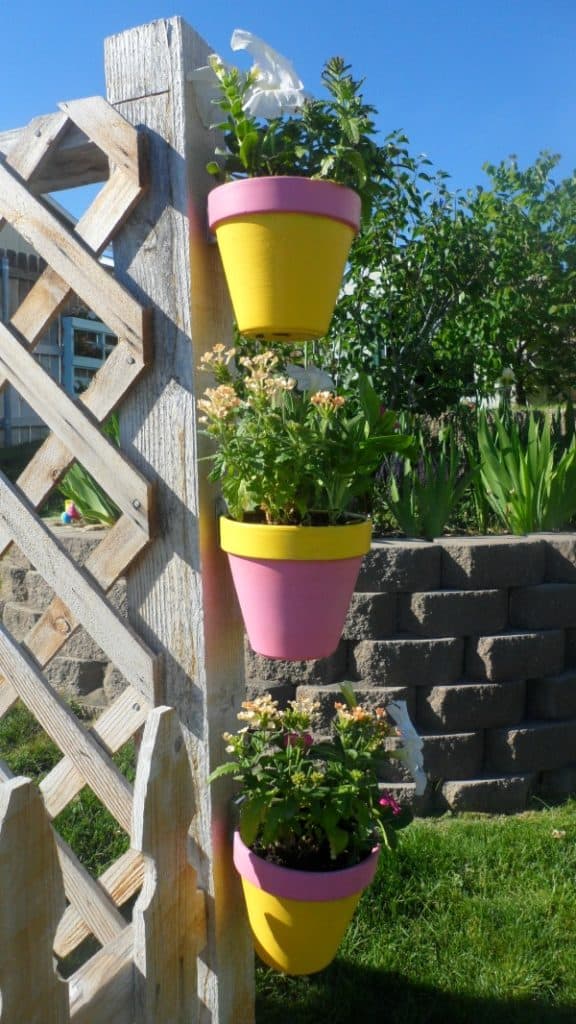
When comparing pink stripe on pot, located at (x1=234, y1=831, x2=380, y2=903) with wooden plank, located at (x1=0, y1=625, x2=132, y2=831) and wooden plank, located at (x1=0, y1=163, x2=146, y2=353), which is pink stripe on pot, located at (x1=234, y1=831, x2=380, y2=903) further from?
wooden plank, located at (x1=0, y1=163, x2=146, y2=353)

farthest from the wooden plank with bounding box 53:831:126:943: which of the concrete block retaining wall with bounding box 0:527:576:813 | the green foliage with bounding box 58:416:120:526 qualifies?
the green foliage with bounding box 58:416:120:526

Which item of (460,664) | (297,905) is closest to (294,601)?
(297,905)

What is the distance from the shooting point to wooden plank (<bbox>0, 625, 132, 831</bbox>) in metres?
1.66

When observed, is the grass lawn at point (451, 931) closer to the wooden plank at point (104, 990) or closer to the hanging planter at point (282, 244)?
the wooden plank at point (104, 990)

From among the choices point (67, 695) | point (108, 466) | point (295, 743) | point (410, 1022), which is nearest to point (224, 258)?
point (108, 466)

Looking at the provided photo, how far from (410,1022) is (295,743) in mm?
831

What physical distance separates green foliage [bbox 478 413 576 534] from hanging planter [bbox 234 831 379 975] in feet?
6.72

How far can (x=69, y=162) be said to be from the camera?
174 cm

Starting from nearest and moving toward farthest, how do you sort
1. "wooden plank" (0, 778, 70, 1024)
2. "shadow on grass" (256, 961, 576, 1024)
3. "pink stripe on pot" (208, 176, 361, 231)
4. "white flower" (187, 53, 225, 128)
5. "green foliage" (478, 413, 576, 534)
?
1. "wooden plank" (0, 778, 70, 1024)
2. "pink stripe on pot" (208, 176, 361, 231)
3. "white flower" (187, 53, 225, 128)
4. "shadow on grass" (256, 961, 576, 1024)
5. "green foliage" (478, 413, 576, 534)

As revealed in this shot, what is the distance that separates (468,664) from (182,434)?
186 cm

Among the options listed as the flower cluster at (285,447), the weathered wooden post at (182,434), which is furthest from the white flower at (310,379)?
the weathered wooden post at (182,434)

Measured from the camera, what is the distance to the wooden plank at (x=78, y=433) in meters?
1.57

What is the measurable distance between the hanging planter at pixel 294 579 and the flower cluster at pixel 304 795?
0.22m

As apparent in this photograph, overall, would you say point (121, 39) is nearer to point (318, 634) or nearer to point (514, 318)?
point (318, 634)
